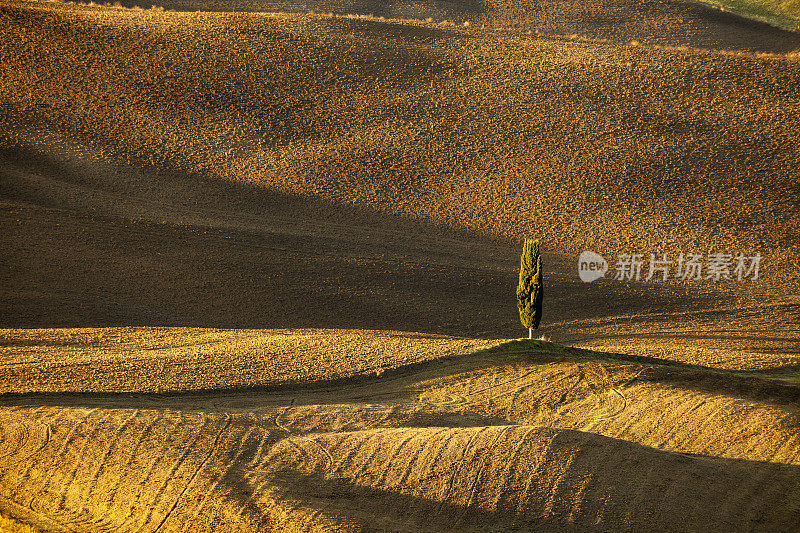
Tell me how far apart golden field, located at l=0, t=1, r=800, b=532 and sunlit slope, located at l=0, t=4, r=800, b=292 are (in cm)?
15

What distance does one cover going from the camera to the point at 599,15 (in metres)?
51.4

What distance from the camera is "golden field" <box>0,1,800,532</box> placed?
33.8 feet

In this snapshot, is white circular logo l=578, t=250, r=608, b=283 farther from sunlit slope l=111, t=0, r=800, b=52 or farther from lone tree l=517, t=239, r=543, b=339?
sunlit slope l=111, t=0, r=800, b=52

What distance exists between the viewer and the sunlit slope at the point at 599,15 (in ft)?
157

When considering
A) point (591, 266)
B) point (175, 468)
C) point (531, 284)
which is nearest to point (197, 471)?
point (175, 468)

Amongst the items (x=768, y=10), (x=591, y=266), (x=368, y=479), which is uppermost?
(x=768, y=10)

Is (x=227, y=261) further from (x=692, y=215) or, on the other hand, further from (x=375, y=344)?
(x=692, y=215)

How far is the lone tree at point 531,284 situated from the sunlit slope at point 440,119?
346 inches

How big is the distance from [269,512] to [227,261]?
1409 cm

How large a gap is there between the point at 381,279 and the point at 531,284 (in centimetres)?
692

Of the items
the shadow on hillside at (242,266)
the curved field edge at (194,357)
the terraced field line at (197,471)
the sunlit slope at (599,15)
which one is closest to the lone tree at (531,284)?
the curved field edge at (194,357)

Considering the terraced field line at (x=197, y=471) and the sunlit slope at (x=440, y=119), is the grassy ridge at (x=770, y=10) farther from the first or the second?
the terraced field line at (x=197, y=471)

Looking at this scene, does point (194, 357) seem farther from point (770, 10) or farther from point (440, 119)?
point (770, 10)

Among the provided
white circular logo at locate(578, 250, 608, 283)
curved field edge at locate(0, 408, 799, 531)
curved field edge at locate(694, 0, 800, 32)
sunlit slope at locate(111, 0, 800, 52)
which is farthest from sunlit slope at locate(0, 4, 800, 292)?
curved field edge at locate(694, 0, 800, 32)
